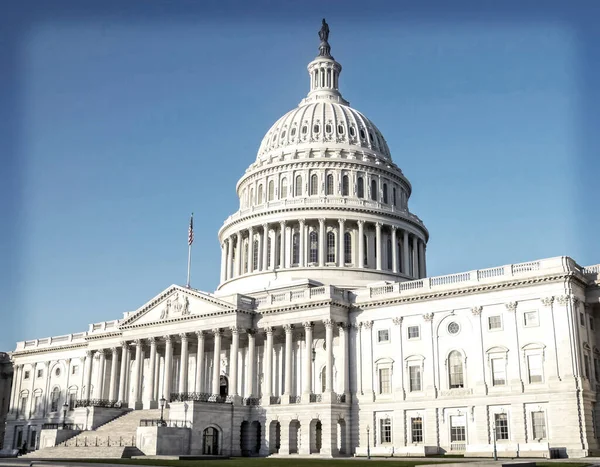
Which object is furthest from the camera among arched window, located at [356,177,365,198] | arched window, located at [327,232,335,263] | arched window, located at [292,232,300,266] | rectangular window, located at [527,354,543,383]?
arched window, located at [356,177,365,198]

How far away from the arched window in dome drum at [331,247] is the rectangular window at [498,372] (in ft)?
104

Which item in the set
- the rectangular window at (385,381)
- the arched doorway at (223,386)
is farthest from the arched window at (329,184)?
the rectangular window at (385,381)

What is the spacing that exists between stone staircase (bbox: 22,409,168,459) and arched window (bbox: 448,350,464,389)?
2786 centimetres

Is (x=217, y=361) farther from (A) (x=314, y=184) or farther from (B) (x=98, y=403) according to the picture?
(A) (x=314, y=184)

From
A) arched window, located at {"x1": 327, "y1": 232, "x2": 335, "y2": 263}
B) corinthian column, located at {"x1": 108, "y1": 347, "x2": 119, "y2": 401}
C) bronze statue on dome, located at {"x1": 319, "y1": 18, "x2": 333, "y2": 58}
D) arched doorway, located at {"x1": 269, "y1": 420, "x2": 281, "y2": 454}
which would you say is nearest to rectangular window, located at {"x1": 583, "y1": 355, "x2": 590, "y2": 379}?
arched doorway, located at {"x1": 269, "y1": 420, "x2": 281, "y2": 454}

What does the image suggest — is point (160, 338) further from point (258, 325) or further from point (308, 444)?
point (308, 444)

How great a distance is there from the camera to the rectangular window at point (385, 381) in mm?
72000

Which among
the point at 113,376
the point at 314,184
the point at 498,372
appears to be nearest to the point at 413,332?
the point at 498,372

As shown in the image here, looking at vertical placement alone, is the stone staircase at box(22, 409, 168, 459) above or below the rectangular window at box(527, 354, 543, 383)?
below

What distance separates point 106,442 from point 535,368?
4011 centimetres

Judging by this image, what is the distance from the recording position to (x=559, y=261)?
210 ft

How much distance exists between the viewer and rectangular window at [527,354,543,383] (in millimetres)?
63500

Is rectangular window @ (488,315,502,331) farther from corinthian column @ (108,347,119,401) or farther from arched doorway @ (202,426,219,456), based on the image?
corinthian column @ (108,347,119,401)

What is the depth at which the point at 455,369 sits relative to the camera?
68.6m
